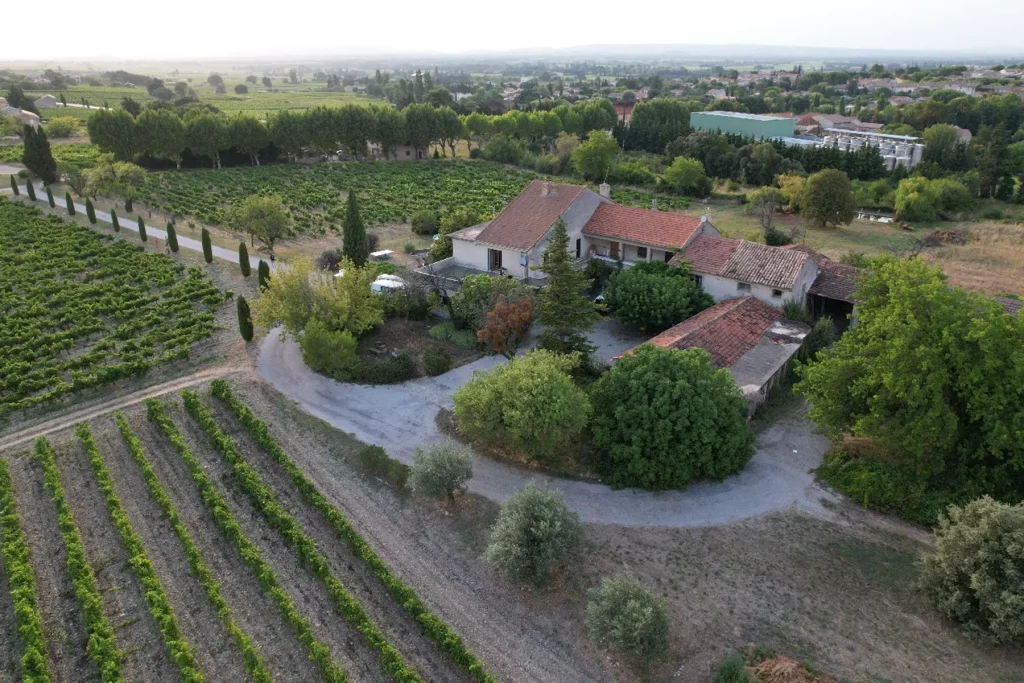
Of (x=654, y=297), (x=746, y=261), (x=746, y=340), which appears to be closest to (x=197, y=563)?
(x=654, y=297)

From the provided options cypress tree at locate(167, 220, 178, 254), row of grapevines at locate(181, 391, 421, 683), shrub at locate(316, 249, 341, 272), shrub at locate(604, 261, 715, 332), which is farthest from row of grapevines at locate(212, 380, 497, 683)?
cypress tree at locate(167, 220, 178, 254)

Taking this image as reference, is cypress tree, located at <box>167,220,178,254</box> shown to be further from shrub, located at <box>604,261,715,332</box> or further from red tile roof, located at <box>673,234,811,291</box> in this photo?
red tile roof, located at <box>673,234,811,291</box>

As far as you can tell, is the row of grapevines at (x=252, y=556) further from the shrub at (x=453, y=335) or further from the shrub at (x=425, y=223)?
the shrub at (x=425, y=223)

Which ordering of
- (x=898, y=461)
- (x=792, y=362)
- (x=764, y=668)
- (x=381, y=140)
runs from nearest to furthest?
1. (x=764, y=668)
2. (x=898, y=461)
3. (x=792, y=362)
4. (x=381, y=140)

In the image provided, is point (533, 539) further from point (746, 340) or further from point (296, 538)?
point (746, 340)

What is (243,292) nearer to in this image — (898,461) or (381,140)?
(898,461)

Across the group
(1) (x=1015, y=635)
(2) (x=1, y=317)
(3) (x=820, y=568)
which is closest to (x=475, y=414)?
(3) (x=820, y=568)
